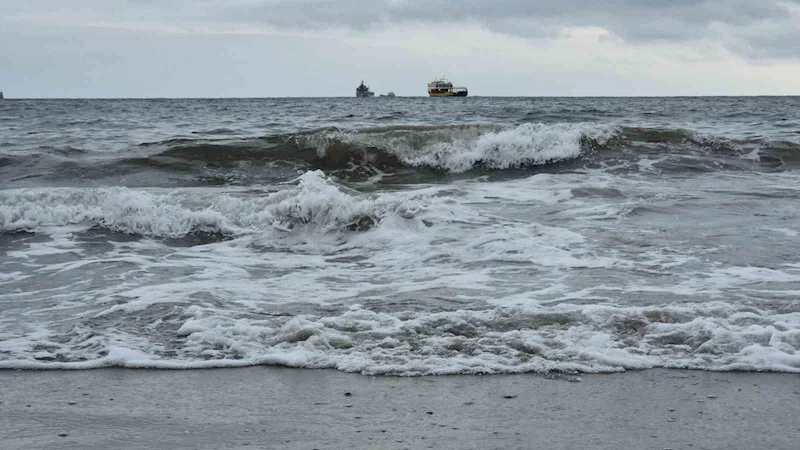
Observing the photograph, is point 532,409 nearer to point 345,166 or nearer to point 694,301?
point 694,301

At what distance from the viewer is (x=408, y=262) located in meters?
6.11

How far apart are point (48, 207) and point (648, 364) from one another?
22.0ft

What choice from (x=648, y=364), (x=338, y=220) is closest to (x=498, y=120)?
(x=338, y=220)

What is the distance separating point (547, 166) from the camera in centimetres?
1270

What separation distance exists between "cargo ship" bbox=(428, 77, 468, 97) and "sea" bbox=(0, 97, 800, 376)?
54.6 metres

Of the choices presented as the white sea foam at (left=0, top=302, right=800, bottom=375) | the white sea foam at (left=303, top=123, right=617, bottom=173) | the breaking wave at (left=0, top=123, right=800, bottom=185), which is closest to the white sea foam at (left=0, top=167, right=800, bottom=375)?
the white sea foam at (left=0, top=302, right=800, bottom=375)

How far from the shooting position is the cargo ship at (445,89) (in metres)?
67.1

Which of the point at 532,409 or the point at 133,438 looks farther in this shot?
the point at 532,409

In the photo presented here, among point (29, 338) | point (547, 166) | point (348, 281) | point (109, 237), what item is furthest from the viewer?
point (547, 166)

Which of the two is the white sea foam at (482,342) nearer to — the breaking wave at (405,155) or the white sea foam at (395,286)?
the white sea foam at (395,286)

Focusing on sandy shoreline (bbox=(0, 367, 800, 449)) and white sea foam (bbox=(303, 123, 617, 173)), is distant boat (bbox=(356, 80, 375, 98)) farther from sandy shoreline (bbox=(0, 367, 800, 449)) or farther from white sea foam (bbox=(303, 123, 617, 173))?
sandy shoreline (bbox=(0, 367, 800, 449))

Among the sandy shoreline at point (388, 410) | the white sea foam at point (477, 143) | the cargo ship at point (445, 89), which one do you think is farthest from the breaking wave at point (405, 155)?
the cargo ship at point (445, 89)

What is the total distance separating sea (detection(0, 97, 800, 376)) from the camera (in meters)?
3.85

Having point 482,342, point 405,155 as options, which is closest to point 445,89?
point 405,155
